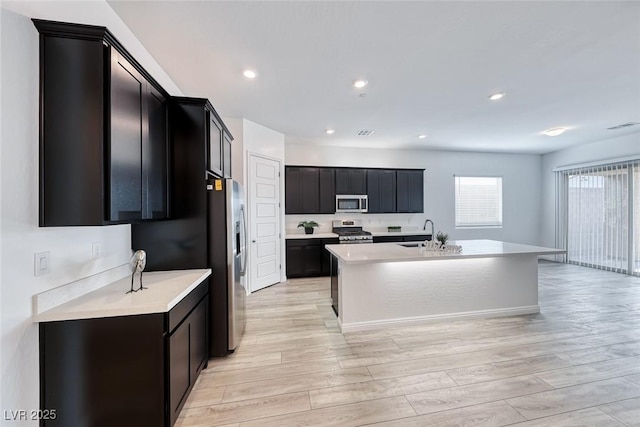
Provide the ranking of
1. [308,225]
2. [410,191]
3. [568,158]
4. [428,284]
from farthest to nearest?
1. [568,158]
2. [410,191]
3. [308,225]
4. [428,284]

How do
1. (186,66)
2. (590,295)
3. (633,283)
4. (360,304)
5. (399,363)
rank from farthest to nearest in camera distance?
(633,283)
(590,295)
(360,304)
(186,66)
(399,363)

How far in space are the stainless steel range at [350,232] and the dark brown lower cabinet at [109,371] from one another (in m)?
3.81

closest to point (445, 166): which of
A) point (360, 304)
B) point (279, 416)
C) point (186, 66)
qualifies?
point (360, 304)

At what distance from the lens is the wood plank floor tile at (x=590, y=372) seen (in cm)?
201

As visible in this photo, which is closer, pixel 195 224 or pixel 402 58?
pixel 195 224

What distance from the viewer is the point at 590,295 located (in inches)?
155

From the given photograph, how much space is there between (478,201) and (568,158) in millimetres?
2218

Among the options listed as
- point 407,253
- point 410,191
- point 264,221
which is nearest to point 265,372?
point 407,253

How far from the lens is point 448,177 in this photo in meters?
6.28

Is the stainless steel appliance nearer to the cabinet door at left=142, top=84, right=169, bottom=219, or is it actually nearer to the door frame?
the cabinet door at left=142, top=84, right=169, bottom=219

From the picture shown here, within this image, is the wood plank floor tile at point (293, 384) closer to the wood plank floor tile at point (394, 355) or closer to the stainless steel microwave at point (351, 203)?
the wood plank floor tile at point (394, 355)

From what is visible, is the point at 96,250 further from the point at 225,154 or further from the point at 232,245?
the point at 225,154

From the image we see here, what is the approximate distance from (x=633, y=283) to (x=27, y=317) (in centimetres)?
785

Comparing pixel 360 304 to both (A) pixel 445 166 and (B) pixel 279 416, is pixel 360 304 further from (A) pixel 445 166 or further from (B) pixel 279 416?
(A) pixel 445 166
